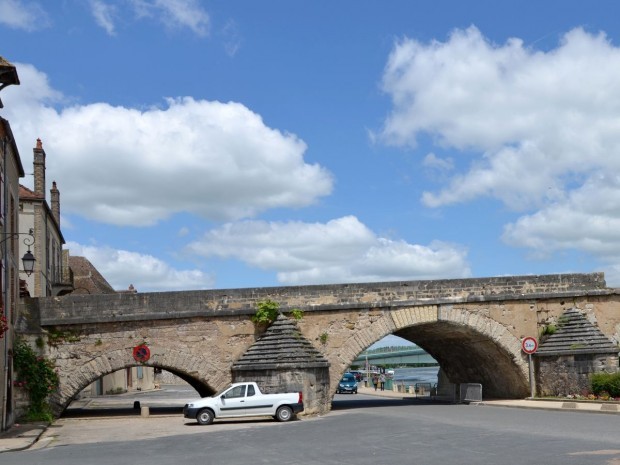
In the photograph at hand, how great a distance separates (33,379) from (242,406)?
6204mm

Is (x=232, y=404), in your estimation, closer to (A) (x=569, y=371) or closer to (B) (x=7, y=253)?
(B) (x=7, y=253)

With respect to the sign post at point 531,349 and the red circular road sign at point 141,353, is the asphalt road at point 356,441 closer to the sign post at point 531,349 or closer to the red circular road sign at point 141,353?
the red circular road sign at point 141,353

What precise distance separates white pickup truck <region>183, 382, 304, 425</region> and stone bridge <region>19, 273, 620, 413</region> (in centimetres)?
145

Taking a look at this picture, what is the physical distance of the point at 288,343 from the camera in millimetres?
22547

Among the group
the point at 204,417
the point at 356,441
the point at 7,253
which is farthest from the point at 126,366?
the point at 356,441

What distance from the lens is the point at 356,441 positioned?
1423cm

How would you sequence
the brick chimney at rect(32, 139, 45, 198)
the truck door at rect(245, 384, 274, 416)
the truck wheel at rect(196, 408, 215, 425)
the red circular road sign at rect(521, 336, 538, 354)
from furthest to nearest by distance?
the brick chimney at rect(32, 139, 45, 198)
the red circular road sign at rect(521, 336, 538, 354)
the truck door at rect(245, 384, 274, 416)
the truck wheel at rect(196, 408, 215, 425)

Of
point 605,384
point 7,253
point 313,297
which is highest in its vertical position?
point 7,253

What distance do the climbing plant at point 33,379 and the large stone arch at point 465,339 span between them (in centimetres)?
811

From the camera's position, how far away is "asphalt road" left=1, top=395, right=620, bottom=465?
1134 centimetres

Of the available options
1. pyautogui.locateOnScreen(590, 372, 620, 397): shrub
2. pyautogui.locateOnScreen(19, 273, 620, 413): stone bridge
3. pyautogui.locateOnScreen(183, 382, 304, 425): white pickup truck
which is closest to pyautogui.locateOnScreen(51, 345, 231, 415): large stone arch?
pyautogui.locateOnScreen(19, 273, 620, 413): stone bridge

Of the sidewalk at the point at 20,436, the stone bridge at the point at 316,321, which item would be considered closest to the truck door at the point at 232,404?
the stone bridge at the point at 316,321

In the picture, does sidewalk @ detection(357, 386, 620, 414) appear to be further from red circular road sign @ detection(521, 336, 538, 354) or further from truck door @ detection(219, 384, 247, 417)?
truck door @ detection(219, 384, 247, 417)

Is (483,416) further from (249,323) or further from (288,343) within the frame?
(249,323)
